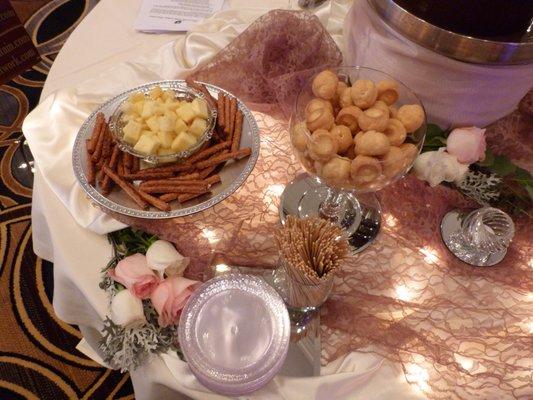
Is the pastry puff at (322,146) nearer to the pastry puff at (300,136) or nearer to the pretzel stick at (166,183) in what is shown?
the pastry puff at (300,136)

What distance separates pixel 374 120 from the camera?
53 centimetres

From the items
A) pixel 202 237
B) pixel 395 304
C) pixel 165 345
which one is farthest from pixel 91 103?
pixel 395 304

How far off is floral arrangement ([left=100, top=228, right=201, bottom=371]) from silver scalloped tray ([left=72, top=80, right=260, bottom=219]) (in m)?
Answer: 0.06

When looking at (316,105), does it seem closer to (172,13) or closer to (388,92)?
(388,92)

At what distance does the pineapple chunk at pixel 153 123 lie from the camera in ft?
2.13

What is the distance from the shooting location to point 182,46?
0.83 meters

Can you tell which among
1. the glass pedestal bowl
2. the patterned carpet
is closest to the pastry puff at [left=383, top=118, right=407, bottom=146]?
the glass pedestal bowl

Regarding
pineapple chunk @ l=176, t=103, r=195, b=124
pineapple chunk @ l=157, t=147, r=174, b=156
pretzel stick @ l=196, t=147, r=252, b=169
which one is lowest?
pretzel stick @ l=196, t=147, r=252, b=169

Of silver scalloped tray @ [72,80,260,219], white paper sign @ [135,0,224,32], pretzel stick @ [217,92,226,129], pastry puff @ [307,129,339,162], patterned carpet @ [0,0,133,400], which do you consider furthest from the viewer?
patterned carpet @ [0,0,133,400]

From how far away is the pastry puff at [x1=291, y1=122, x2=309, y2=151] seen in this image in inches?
21.2

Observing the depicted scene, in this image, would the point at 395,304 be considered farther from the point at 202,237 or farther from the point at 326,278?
the point at 202,237

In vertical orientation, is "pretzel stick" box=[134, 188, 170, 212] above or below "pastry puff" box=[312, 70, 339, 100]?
below

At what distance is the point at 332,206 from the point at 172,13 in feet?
1.88

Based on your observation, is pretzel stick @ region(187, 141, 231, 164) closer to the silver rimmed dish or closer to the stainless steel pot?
the silver rimmed dish
